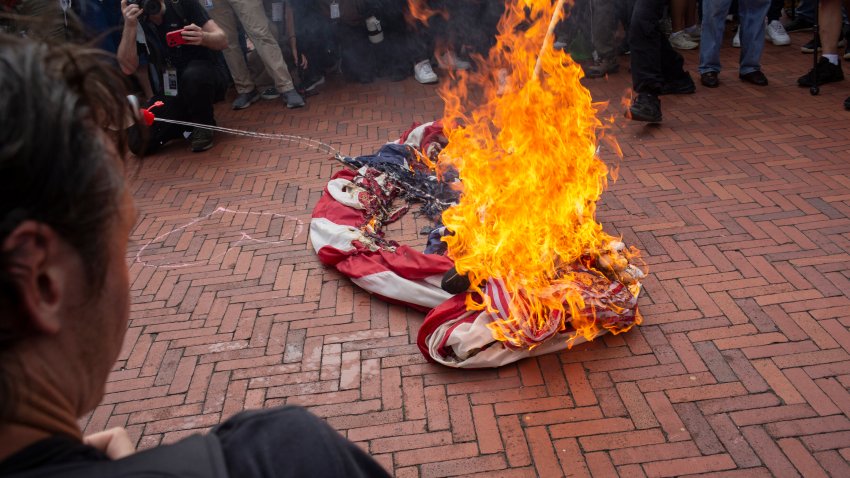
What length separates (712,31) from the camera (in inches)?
253

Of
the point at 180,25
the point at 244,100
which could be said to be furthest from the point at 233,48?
the point at 180,25

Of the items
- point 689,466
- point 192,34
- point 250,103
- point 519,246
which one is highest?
point 192,34

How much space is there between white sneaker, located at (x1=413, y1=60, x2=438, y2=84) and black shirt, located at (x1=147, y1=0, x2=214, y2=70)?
2657mm

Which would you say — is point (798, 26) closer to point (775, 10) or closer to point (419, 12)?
point (775, 10)

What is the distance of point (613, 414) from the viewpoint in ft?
9.16

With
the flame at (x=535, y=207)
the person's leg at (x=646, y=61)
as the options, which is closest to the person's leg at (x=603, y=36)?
the person's leg at (x=646, y=61)

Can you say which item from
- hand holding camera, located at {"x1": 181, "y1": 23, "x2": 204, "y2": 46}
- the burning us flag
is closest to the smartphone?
hand holding camera, located at {"x1": 181, "y1": 23, "x2": 204, "y2": 46}

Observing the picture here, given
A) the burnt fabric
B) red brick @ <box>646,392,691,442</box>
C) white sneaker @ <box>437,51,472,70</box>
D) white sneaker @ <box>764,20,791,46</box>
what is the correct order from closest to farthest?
red brick @ <box>646,392,691,442</box> < the burnt fabric < white sneaker @ <box>764,20,791,46</box> < white sneaker @ <box>437,51,472,70</box>

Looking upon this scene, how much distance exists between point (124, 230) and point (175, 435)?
2.40 metres

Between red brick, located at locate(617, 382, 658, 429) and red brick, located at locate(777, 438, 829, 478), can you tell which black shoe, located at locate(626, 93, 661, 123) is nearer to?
red brick, located at locate(617, 382, 658, 429)

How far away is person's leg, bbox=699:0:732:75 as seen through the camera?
250 inches

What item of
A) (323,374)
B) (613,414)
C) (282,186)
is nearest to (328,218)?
(282,186)

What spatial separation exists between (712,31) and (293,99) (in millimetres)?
4768

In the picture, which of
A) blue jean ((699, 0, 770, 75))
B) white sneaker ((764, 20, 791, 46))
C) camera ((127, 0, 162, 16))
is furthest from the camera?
white sneaker ((764, 20, 791, 46))
